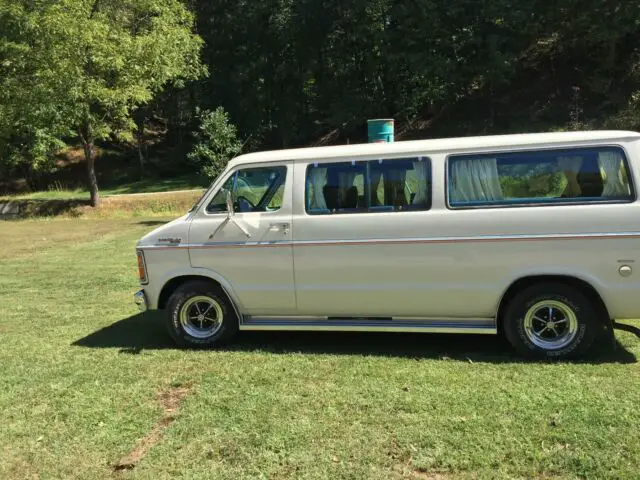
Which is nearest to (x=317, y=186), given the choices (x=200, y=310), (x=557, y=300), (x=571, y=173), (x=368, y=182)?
(x=368, y=182)

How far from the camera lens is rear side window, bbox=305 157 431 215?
17.5 feet

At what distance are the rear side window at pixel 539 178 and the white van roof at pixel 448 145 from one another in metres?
0.09

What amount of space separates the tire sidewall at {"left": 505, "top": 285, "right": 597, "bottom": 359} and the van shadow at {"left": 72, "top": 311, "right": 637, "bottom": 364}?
0.50 feet

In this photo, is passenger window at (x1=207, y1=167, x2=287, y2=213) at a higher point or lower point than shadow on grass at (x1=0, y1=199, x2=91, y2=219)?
higher

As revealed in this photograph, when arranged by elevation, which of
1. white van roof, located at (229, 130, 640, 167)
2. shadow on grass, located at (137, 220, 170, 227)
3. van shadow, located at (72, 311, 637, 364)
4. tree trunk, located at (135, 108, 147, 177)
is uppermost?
tree trunk, located at (135, 108, 147, 177)

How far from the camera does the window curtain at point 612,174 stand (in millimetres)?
4844

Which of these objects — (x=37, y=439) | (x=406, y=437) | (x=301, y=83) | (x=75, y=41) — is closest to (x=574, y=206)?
(x=406, y=437)

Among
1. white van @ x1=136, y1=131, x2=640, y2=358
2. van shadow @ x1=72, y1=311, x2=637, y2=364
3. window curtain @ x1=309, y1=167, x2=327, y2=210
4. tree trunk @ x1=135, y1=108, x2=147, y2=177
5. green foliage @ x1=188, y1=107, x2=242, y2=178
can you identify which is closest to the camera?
white van @ x1=136, y1=131, x2=640, y2=358

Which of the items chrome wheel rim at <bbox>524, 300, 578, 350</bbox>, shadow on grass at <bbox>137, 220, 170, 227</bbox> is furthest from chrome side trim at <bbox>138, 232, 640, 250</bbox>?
shadow on grass at <bbox>137, 220, 170, 227</bbox>

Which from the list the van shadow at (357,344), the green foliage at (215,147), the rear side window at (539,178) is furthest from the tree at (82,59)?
the rear side window at (539,178)

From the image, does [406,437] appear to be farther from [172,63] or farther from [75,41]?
[172,63]

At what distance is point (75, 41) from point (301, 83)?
2257 cm

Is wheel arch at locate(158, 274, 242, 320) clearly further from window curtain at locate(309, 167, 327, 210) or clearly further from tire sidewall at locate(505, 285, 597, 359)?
tire sidewall at locate(505, 285, 597, 359)

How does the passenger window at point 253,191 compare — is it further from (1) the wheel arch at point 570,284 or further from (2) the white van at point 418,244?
(1) the wheel arch at point 570,284
